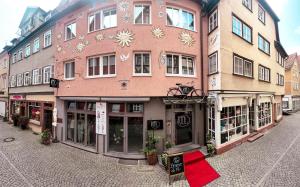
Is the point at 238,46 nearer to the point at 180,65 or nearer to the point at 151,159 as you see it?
the point at 180,65

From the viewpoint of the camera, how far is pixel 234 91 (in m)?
11.8

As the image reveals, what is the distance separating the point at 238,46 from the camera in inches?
496

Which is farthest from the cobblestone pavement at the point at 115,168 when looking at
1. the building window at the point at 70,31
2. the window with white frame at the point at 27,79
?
the window with white frame at the point at 27,79

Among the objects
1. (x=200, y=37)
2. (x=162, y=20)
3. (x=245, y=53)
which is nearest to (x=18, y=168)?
(x=162, y=20)

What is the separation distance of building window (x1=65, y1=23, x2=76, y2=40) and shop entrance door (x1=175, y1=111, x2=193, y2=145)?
8884 mm

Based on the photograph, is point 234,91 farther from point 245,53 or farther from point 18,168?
point 18,168

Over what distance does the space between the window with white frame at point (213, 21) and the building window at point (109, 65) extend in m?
6.41

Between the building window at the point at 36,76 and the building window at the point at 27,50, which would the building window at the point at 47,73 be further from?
the building window at the point at 27,50

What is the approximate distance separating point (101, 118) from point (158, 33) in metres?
5.88

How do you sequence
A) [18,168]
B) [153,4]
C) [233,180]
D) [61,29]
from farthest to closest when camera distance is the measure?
[61,29] → [153,4] → [18,168] → [233,180]

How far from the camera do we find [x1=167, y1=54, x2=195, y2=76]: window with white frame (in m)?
10.5

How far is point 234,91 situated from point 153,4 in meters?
7.34

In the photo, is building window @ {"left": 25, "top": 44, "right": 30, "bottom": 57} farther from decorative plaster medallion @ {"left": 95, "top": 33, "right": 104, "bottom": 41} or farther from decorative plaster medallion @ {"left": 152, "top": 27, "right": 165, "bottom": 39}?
decorative plaster medallion @ {"left": 152, "top": 27, "right": 165, "bottom": 39}

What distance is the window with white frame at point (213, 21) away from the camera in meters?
11.1
